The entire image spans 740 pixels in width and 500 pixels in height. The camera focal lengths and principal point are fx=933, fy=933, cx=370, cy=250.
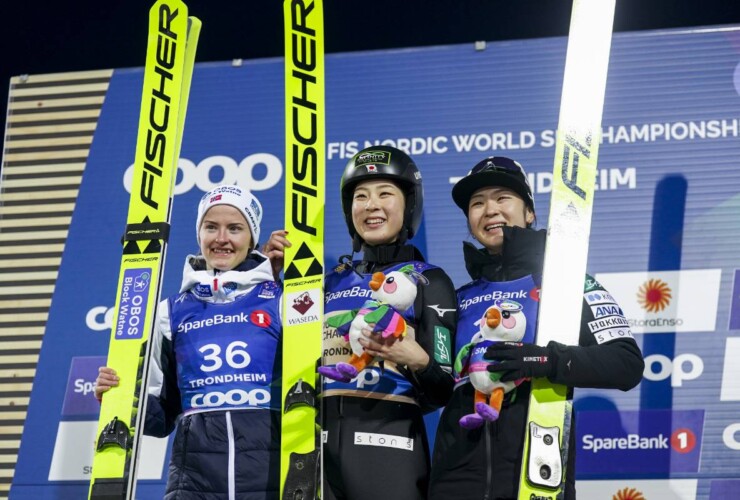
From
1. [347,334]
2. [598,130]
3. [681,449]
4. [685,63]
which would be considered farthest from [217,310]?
[685,63]

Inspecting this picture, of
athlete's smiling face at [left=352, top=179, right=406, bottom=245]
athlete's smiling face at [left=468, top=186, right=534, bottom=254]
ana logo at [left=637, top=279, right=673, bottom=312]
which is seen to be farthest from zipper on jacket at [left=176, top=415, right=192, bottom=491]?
ana logo at [left=637, top=279, right=673, bottom=312]

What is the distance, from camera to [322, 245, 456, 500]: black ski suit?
2.70m

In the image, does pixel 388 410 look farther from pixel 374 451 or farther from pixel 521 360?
pixel 521 360

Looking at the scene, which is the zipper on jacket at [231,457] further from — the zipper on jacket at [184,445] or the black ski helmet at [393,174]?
the black ski helmet at [393,174]

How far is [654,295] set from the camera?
3426 millimetres

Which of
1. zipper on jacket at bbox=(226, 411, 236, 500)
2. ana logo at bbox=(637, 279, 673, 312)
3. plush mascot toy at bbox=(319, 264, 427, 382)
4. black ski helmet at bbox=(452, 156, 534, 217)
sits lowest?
zipper on jacket at bbox=(226, 411, 236, 500)

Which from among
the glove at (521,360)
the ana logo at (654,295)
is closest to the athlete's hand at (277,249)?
the glove at (521,360)

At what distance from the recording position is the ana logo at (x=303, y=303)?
2879 millimetres

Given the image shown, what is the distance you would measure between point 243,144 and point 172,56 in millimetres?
630

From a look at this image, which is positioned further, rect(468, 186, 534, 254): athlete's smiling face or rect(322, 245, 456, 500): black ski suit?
rect(468, 186, 534, 254): athlete's smiling face

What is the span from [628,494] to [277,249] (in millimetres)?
1510

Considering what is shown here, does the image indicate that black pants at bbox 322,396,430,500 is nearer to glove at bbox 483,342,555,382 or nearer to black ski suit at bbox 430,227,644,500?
black ski suit at bbox 430,227,644,500

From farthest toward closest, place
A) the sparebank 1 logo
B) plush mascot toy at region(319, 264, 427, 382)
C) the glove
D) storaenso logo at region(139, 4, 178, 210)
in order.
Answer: the sparebank 1 logo, storaenso logo at region(139, 4, 178, 210), plush mascot toy at region(319, 264, 427, 382), the glove

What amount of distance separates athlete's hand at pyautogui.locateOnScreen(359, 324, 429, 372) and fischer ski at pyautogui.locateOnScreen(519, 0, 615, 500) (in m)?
0.33
